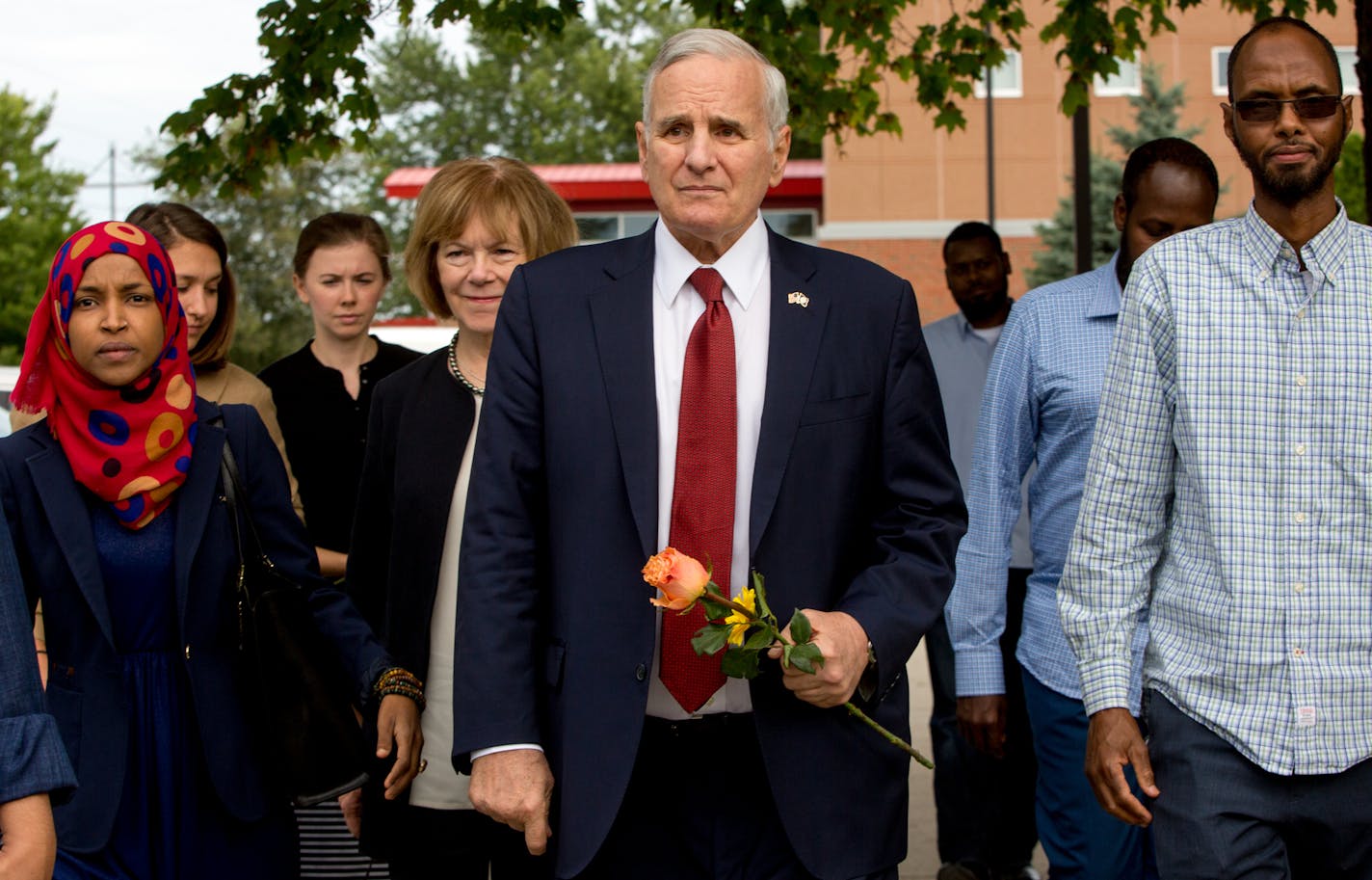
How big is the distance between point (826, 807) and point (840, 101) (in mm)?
6506

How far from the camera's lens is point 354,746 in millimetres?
3602

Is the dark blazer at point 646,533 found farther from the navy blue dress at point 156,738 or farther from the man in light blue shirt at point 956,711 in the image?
the man in light blue shirt at point 956,711

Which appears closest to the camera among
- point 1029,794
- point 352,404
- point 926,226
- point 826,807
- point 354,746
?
point 826,807

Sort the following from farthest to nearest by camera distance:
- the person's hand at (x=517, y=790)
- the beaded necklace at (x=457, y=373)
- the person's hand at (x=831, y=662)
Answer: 1. the beaded necklace at (x=457, y=373)
2. the person's hand at (x=517, y=790)
3. the person's hand at (x=831, y=662)

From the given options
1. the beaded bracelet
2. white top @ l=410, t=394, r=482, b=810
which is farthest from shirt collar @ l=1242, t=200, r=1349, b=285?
the beaded bracelet

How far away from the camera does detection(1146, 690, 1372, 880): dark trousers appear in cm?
310

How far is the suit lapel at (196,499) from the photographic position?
138 inches

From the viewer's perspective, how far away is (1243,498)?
314 cm

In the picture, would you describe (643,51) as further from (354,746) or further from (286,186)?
(354,746)

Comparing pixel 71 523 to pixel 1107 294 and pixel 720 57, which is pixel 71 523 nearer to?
pixel 720 57

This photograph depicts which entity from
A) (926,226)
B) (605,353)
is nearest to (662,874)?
(605,353)

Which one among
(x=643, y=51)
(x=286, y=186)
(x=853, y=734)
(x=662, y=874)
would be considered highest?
(x=643, y=51)

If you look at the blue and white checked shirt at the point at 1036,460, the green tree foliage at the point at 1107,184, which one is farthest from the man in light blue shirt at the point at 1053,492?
the green tree foliage at the point at 1107,184

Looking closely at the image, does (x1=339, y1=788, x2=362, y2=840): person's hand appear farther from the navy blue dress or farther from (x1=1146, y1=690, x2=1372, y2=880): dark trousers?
(x1=1146, y1=690, x2=1372, y2=880): dark trousers
